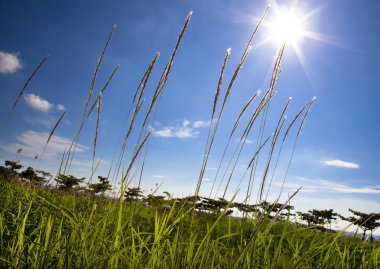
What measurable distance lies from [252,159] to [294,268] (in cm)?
97

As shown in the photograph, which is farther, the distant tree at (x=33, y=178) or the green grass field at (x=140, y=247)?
the distant tree at (x=33, y=178)

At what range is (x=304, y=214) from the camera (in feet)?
56.4

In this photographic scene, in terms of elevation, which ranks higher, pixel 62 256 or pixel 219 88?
pixel 219 88

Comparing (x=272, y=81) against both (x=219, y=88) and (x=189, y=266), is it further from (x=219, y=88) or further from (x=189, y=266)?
(x=189, y=266)

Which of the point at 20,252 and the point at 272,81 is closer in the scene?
the point at 20,252

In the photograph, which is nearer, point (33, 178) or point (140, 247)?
point (140, 247)

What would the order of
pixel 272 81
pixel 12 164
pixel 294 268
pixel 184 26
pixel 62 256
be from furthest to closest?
1. pixel 12 164
2. pixel 272 81
3. pixel 184 26
4. pixel 62 256
5. pixel 294 268

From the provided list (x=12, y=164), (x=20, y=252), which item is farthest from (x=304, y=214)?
(x=20, y=252)

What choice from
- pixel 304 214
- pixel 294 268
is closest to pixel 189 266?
pixel 294 268

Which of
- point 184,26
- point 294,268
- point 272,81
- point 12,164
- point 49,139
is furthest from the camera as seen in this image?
point 12,164

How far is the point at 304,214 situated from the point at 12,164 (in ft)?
53.8

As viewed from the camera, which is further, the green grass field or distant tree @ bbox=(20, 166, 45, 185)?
distant tree @ bbox=(20, 166, 45, 185)

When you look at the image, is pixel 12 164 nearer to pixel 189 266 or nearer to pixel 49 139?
pixel 49 139

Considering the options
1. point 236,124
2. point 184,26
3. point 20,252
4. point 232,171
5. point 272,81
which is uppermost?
point 184,26
